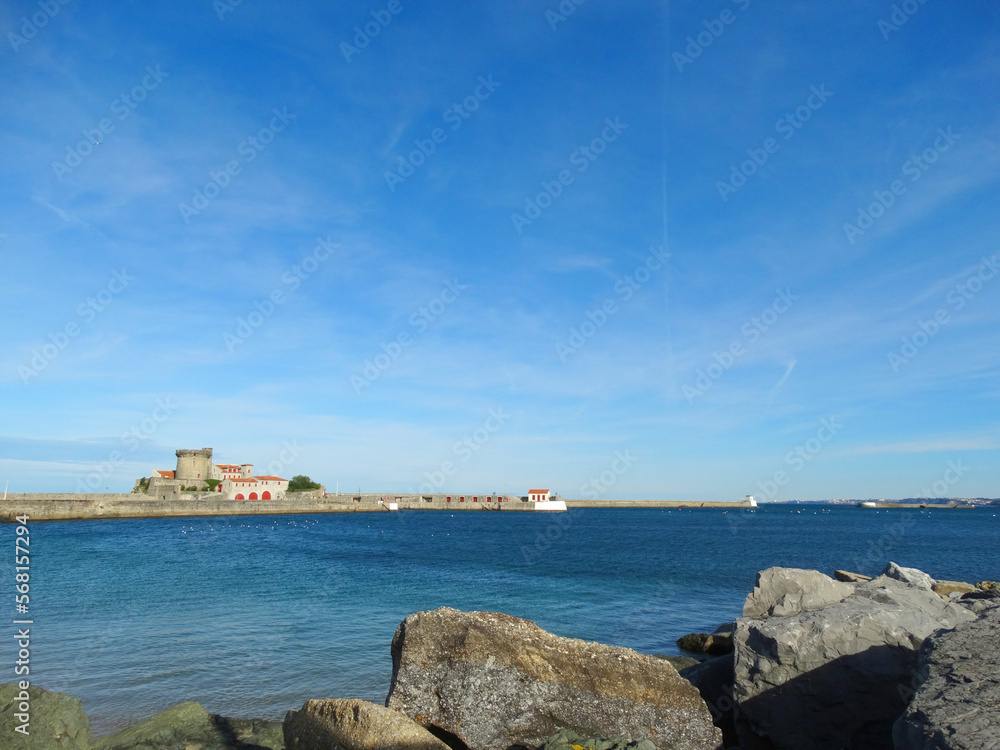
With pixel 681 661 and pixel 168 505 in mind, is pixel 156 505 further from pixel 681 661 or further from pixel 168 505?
pixel 681 661

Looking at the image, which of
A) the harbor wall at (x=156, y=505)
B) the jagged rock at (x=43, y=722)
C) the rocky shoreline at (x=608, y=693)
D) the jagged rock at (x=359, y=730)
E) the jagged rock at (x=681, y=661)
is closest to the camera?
the jagged rock at (x=359, y=730)

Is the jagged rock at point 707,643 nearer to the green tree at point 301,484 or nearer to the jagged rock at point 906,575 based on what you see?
the jagged rock at point 906,575

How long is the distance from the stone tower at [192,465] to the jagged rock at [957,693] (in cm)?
12996

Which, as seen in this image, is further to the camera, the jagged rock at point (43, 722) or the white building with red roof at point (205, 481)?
the white building with red roof at point (205, 481)

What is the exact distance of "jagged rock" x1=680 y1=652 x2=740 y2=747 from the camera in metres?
9.85

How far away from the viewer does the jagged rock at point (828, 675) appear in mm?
8273

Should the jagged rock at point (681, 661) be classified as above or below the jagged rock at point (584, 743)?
below

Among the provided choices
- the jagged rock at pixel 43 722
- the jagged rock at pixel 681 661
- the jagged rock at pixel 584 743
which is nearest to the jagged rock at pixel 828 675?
the jagged rock at pixel 584 743

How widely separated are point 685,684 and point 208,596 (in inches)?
918

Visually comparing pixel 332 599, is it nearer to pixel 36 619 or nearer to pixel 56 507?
pixel 36 619

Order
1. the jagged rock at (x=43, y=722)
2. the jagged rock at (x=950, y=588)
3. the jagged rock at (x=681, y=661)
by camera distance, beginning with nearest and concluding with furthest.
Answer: the jagged rock at (x=43, y=722) < the jagged rock at (x=681, y=661) < the jagged rock at (x=950, y=588)

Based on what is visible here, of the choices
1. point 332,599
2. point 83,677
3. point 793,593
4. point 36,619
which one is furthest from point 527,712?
point 36,619

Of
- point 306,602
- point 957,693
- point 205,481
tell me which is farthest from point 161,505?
point 957,693

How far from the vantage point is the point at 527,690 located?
8172 millimetres
